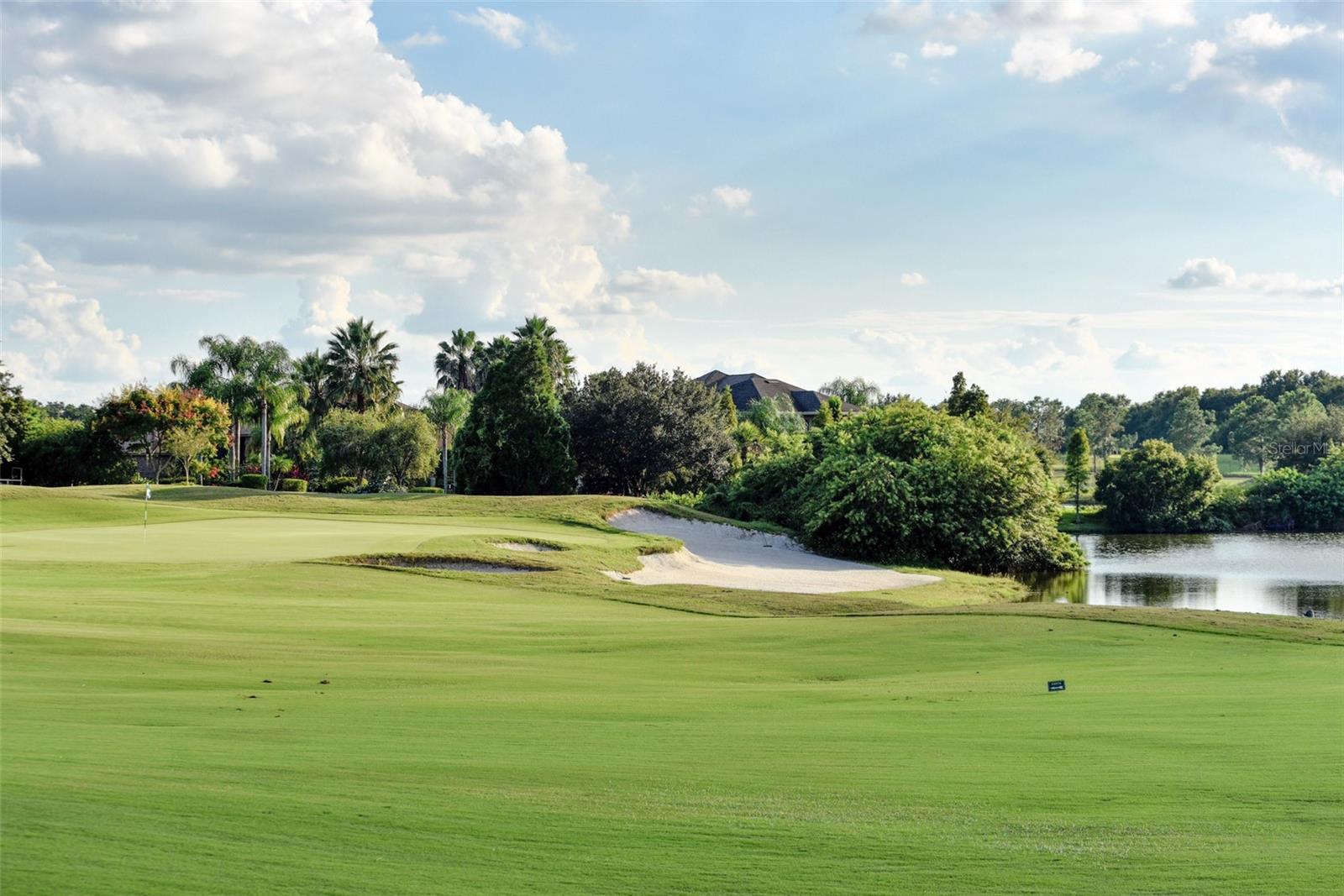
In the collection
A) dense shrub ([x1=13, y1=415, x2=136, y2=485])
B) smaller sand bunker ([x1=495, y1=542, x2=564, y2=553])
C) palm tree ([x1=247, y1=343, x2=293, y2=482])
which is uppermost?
palm tree ([x1=247, y1=343, x2=293, y2=482])

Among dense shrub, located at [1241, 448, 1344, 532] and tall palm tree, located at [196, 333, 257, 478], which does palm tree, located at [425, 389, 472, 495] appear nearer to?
tall palm tree, located at [196, 333, 257, 478]

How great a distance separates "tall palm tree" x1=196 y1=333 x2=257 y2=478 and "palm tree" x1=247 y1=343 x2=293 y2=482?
0.53m

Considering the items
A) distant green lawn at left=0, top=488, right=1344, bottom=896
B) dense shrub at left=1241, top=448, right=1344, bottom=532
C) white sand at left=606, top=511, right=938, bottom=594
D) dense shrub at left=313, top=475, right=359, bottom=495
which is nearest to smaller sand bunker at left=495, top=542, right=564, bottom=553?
white sand at left=606, top=511, right=938, bottom=594

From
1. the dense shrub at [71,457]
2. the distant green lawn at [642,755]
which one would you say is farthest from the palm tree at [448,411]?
the distant green lawn at [642,755]

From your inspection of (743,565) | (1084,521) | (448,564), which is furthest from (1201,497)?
(448,564)

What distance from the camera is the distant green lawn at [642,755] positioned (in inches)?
255

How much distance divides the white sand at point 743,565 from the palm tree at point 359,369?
4405cm

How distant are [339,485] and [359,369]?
54.4 feet

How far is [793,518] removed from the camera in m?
53.6

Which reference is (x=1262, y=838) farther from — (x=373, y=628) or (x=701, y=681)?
(x=373, y=628)

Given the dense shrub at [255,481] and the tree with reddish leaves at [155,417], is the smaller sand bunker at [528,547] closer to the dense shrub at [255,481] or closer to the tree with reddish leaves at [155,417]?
the dense shrub at [255,481]

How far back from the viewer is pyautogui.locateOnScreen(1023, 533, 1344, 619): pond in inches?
1618

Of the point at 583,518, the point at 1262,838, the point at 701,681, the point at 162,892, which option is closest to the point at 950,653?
the point at 701,681

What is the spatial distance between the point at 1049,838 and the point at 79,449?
250 feet
